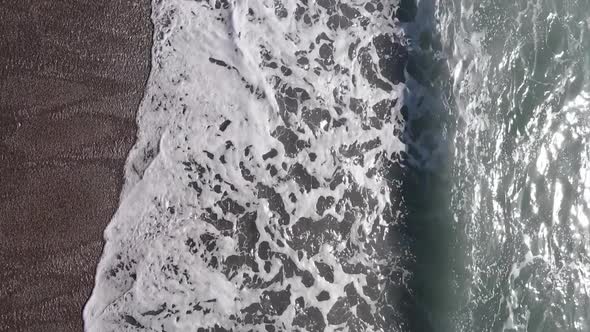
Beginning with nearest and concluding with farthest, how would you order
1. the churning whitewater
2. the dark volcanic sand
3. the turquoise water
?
the dark volcanic sand → the churning whitewater → the turquoise water

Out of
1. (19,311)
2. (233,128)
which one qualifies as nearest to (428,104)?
(233,128)

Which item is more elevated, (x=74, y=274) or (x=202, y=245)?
(x=202, y=245)

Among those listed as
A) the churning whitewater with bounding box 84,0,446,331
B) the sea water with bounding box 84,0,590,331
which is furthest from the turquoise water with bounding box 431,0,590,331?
the churning whitewater with bounding box 84,0,446,331

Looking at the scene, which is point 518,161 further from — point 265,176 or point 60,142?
point 60,142

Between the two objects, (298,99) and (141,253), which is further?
(298,99)

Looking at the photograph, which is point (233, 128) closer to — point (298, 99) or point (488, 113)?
point (298, 99)

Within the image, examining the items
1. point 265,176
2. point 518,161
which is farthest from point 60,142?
point 518,161

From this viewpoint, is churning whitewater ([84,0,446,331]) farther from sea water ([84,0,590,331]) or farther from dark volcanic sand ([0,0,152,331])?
dark volcanic sand ([0,0,152,331])
